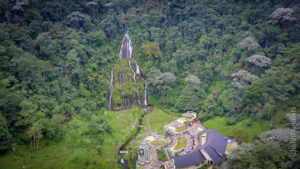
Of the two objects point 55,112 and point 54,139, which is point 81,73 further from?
point 54,139

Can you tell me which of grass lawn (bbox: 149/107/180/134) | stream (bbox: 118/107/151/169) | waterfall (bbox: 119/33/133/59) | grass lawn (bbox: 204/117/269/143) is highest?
waterfall (bbox: 119/33/133/59)

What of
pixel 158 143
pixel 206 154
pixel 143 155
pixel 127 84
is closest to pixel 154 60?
pixel 127 84

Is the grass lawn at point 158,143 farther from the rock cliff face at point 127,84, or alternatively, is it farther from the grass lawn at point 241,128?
the rock cliff face at point 127,84

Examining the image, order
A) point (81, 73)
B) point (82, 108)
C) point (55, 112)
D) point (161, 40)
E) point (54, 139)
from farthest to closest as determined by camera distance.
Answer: point (161, 40)
point (81, 73)
point (82, 108)
point (55, 112)
point (54, 139)

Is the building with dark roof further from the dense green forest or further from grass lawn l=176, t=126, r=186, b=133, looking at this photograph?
grass lawn l=176, t=126, r=186, b=133

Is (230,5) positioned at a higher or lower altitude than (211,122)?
higher

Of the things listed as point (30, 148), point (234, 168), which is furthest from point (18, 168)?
point (234, 168)

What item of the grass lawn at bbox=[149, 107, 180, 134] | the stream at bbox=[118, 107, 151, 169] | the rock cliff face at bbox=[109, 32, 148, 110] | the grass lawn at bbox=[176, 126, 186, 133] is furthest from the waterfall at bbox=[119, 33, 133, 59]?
the grass lawn at bbox=[176, 126, 186, 133]
